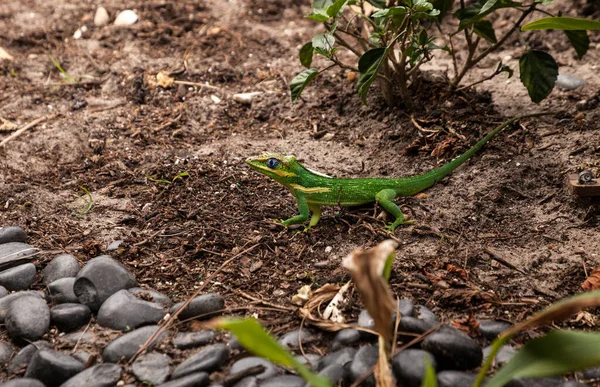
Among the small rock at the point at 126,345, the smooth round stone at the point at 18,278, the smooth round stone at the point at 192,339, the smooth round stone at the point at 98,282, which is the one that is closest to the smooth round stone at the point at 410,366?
the smooth round stone at the point at 192,339

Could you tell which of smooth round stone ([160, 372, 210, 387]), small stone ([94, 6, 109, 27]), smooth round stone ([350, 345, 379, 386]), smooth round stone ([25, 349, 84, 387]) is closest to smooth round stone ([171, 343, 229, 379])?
smooth round stone ([160, 372, 210, 387])

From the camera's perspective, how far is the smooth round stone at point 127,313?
3.03 meters

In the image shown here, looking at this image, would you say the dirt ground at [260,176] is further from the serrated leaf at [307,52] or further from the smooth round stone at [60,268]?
the serrated leaf at [307,52]

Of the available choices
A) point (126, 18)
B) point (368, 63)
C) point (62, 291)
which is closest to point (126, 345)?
point (62, 291)

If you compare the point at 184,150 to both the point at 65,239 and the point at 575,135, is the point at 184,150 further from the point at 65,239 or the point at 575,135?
the point at 575,135

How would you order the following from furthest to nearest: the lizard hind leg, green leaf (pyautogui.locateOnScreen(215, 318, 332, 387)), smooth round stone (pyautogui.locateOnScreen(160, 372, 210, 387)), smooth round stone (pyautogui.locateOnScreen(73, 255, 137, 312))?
the lizard hind leg < smooth round stone (pyautogui.locateOnScreen(73, 255, 137, 312)) < smooth round stone (pyautogui.locateOnScreen(160, 372, 210, 387)) < green leaf (pyautogui.locateOnScreen(215, 318, 332, 387))

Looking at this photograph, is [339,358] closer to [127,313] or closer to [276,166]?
[127,313]

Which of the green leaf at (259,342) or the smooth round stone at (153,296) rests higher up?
the green leaf at (259,342)

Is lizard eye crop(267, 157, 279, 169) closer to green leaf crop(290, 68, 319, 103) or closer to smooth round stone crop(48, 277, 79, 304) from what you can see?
green leaf crop(290, 68, 319, 103)

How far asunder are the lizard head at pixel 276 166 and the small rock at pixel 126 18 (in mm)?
3790

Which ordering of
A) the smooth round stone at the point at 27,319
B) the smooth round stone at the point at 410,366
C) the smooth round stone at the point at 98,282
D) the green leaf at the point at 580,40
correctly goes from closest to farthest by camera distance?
1. the smooth round stone at the point at 410,366
2. the smooth round stone at the point at 27,319
3. the smooth round stone at the point at 98,282
4. the green leaf at the point at 580,40

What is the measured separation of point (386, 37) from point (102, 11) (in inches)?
167

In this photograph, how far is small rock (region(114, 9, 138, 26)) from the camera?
6793 mm

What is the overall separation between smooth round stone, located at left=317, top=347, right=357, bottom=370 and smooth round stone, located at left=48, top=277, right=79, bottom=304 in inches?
58.7
